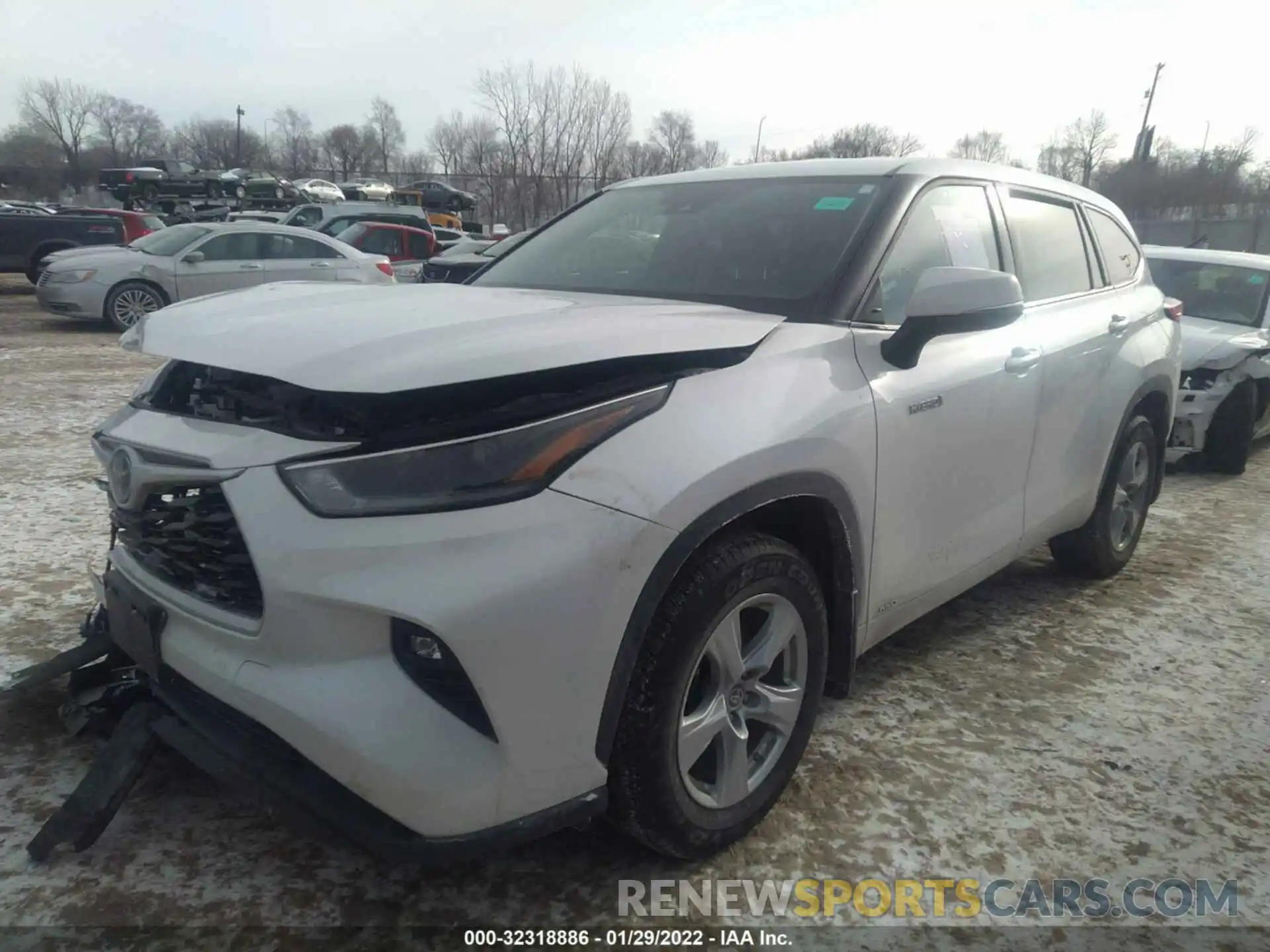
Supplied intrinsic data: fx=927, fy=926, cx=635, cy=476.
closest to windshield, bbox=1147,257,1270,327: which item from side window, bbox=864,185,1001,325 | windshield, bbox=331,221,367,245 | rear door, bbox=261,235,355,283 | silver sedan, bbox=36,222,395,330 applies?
side window, bbox=864,185,1001,325

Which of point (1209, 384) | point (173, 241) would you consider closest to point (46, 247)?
point (173, 241)

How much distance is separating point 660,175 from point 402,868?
2.71 meters

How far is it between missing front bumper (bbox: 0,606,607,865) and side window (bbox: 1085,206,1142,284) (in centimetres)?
350

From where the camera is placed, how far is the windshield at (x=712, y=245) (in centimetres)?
274

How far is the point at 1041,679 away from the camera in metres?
3.31

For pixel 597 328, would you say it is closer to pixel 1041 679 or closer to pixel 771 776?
pixel 771 776

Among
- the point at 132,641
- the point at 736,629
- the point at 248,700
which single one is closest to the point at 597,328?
the point at 736,629

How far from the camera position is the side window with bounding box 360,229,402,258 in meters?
15.7

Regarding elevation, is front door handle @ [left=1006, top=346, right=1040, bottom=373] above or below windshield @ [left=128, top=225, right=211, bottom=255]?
above

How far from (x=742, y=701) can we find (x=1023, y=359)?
1.67m

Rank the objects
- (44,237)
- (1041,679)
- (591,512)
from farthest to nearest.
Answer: (44,237)
(1041,679)
(591,512)

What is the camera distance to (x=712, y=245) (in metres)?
3.01

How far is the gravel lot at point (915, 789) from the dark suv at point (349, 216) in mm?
15313

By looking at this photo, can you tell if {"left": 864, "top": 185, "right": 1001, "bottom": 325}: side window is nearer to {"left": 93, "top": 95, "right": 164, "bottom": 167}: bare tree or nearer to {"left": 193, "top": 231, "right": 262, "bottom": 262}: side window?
{"left": 193, "top": 231, "right": 262, "bottom": 262}: side window
